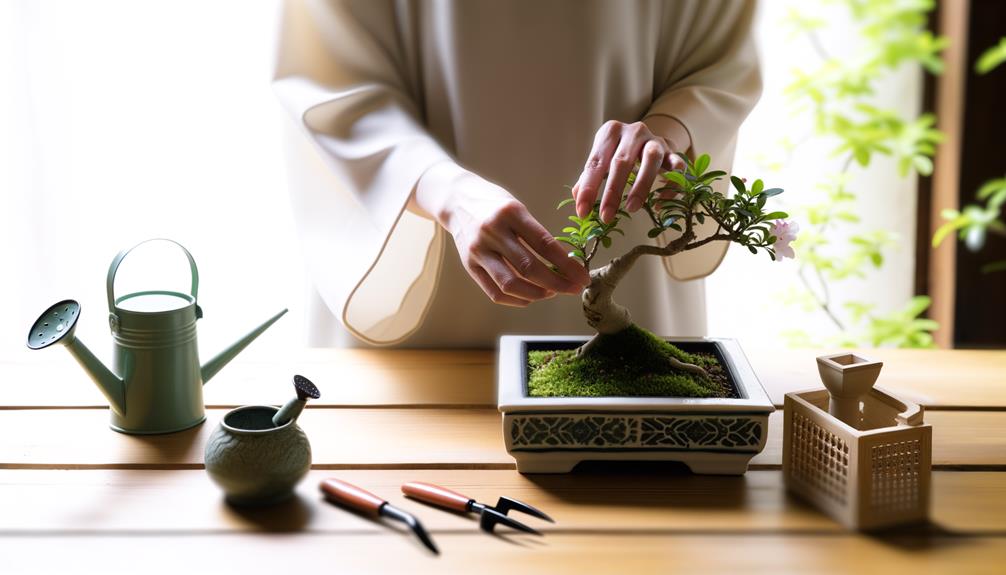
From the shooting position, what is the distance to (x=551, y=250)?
3.61 feet

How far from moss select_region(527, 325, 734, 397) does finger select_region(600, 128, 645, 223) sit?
195 millimetres

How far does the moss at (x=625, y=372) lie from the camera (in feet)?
3.75

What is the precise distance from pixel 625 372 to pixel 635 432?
10cm

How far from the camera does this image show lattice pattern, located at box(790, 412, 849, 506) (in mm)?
1025

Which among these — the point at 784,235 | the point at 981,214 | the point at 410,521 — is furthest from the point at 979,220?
the point at 410,521

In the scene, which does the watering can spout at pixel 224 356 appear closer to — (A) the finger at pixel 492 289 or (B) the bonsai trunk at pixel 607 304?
(A) the finger at pixel 492 289

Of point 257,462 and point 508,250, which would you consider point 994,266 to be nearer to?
point 508,250

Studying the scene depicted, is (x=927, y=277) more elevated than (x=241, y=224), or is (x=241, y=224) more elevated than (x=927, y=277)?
(x=241, y=224)

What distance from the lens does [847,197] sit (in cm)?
266

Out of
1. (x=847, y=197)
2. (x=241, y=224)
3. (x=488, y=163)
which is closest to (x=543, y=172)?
(x=488, y=163)

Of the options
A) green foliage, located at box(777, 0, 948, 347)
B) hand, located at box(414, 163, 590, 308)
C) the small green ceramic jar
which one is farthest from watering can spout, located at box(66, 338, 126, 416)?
green foliage, located at box(777, 0, 948, 347)

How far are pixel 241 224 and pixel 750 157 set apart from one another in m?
1.38

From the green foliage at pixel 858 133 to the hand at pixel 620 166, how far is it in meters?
1.63

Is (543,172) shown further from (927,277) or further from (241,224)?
(927,277)
